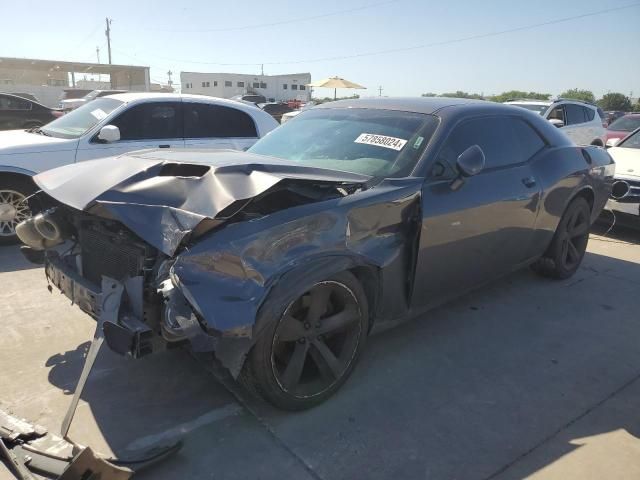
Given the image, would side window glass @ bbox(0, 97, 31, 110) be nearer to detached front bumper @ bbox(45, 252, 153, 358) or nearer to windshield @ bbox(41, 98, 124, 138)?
windshield @ bbox(41, 98, 124, 138)

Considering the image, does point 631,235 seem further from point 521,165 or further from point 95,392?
point 95,392

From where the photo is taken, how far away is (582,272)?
17.8 feet

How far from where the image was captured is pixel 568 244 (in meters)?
4.95

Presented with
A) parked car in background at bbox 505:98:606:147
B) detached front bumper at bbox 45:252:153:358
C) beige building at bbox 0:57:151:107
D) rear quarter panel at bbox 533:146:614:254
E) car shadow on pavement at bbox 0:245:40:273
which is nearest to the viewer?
detached front bumper at bbox 45:252:153:358

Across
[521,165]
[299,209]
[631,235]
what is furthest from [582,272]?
[299,209]

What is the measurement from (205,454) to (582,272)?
180 inches

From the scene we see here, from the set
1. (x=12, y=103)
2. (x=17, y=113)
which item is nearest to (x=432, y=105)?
(x=17, y=113)

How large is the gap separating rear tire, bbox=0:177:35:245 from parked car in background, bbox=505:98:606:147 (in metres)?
9.33

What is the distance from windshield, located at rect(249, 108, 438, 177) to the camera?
3.27 meters

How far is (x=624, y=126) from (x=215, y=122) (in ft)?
40.2

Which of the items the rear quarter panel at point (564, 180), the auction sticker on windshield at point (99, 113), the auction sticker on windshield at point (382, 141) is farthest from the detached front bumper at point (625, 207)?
the auction sticker on windshield at point (99, 113)

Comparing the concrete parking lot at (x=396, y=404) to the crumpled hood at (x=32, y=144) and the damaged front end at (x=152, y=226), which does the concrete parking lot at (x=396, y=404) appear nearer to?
the damaged front end at (x=152, y=226)

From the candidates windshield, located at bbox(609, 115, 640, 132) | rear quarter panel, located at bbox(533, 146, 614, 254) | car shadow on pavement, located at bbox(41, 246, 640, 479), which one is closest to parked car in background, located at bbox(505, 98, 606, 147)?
windshield, located at bbox(609, 115, 640, 132)

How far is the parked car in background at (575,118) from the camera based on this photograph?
10648mm
